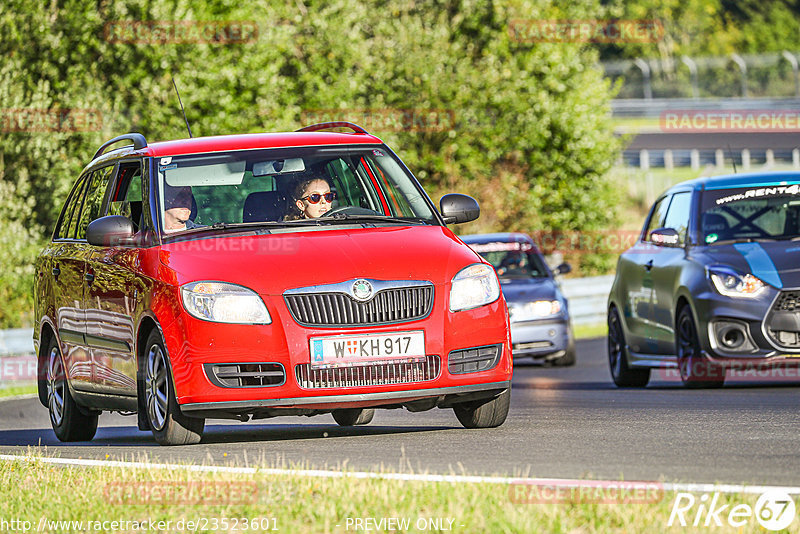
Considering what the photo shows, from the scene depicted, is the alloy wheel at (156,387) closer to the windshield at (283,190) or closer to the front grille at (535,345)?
the windshield at (283,190)

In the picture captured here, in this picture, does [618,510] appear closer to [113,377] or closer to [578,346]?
[113,377]

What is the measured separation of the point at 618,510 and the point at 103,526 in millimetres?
1982

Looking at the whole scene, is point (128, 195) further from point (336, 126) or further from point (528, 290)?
point (528, 290)

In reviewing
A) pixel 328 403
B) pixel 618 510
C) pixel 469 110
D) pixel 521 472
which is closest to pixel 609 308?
pixel 328 403

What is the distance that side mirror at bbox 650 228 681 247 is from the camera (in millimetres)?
13594

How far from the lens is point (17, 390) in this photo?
65.8 feet

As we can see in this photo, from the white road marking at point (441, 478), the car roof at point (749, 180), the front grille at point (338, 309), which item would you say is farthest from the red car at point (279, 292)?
the car roof at point (749, 180)

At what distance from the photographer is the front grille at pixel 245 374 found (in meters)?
8.73

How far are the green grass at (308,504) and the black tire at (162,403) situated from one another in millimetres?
1362

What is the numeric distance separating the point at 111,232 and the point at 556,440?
2.97m

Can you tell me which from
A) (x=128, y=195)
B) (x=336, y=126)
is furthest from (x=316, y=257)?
(x=336, y=126)

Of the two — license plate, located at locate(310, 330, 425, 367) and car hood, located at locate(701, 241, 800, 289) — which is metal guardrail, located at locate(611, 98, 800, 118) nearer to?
car hood, located at locate(701, 241, 800, 289)

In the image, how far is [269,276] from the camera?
8.77m

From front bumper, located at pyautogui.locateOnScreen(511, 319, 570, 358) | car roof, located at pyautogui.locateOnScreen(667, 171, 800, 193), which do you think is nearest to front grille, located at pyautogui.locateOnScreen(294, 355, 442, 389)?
car roof, located at pyautogui.locateOnScreen(667, 171, 800, 193)
